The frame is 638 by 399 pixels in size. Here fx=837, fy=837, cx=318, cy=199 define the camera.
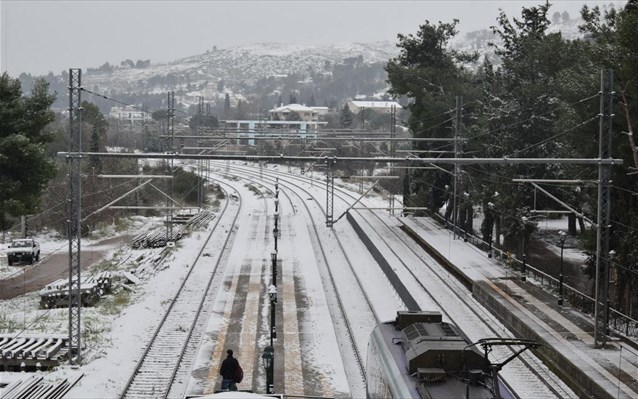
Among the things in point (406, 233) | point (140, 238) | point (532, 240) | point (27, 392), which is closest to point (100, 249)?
point (140, 238)

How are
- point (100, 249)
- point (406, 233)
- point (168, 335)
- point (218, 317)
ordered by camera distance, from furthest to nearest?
point (406, 233) → point (100, 249) → point (218, 317) → point (168, 335)

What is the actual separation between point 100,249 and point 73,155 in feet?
77.2

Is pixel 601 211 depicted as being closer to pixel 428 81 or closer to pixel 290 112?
pixel 428 81

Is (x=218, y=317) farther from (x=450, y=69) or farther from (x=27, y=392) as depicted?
(x=450, y=69)

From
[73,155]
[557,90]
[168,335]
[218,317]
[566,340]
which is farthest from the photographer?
[557,90]

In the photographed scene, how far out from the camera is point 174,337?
2266 centimetres

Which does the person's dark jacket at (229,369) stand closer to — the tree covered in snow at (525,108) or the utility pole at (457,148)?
the tree covered in snow at (525,108)

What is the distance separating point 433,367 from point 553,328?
11688mm

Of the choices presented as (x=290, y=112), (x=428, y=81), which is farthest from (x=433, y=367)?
(x=290, y=112)

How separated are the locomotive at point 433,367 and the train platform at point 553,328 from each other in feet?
16.7

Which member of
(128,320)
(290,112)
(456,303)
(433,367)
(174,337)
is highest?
(290,112)

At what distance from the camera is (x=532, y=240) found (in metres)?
44.6

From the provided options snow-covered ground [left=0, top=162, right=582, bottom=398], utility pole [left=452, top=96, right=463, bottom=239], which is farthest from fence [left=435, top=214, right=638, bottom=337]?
snow-covered ground [left=0, top=162, right=582, bottom=398]

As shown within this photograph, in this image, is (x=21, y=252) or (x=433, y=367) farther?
(x=21, y=252)
